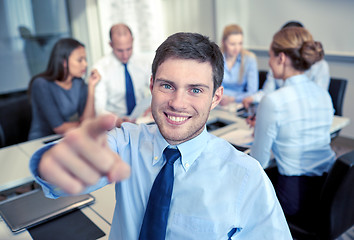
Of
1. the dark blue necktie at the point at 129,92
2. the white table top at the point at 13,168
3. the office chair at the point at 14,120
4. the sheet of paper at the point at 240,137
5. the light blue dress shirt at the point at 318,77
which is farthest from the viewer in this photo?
the light blue dress shirt at the point at 318,77

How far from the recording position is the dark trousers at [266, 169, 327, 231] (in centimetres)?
183

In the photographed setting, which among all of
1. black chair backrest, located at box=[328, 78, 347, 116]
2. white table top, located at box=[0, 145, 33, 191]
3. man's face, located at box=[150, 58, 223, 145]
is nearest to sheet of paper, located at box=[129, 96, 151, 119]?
white table top, located at box=[0, 145, 33, 191]

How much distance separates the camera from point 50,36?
4828 mm

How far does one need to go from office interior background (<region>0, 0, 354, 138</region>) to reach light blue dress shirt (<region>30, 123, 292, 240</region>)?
3362 millimetres

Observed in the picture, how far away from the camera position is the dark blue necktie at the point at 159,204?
106 cm

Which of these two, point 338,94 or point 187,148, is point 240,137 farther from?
point 338,94

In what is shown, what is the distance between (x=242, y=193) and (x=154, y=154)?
0.33m

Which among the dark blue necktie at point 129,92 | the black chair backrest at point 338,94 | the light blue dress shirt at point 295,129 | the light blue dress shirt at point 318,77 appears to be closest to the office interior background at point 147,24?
the light blue dress shirt at point 318,77

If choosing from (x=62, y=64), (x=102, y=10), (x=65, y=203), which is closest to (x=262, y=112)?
(x=65, y=203)

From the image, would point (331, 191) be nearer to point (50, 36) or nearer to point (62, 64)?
point (62, 64)

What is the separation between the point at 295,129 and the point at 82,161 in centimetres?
157

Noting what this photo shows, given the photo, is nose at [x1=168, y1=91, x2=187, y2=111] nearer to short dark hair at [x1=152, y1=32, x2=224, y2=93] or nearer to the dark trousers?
short dark hair at [x1=152, y1=32, x2=224, y2=93]

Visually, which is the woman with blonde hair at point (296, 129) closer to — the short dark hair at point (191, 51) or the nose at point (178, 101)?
the short dark hair at point (191, 51)

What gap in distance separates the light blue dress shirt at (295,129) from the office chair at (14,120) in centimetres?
177
